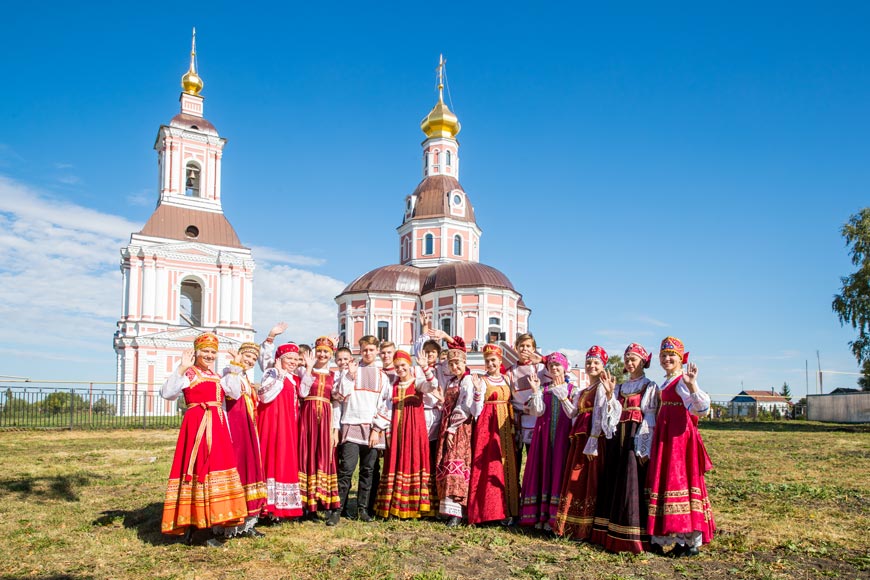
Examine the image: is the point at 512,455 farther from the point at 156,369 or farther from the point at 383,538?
the point at 156,369

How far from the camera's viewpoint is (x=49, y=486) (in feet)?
29.6

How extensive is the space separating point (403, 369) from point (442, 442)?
2.63 ft

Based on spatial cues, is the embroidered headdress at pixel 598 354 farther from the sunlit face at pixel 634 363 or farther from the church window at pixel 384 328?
the church window at pixel 384 328

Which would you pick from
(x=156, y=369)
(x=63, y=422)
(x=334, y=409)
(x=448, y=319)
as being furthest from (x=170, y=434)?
(x=448, y=319)

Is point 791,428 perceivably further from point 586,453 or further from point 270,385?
point 270,385

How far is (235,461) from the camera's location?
5906mm

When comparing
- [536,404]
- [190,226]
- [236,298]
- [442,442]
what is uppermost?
[190,226]

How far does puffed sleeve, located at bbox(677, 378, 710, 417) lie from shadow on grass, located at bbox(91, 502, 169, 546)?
4421mm

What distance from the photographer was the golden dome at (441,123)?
165 feet

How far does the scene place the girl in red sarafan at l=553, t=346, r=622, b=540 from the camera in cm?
579

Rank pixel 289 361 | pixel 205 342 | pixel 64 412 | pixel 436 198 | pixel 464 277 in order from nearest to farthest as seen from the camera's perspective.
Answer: pixel 205 342 → pixel 289 361 → pixel 64 412 → pixel 464 277 → pixel 436 198

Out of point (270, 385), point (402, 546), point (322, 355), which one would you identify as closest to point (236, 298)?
point (322, 355)

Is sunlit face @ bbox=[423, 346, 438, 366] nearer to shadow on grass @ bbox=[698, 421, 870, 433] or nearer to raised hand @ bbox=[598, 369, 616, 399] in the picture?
raised hand @ bbox=[598, 369, 616, 399]

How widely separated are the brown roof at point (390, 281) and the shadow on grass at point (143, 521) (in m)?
36.1
